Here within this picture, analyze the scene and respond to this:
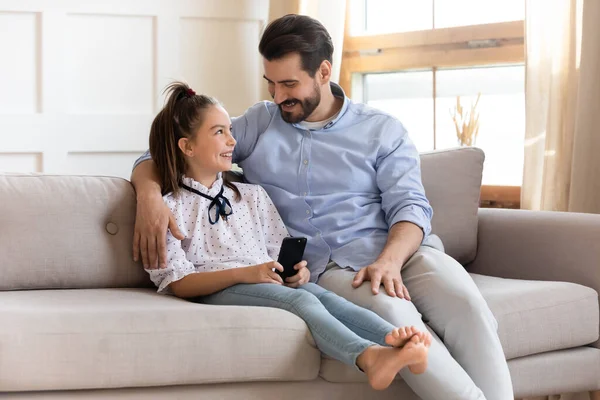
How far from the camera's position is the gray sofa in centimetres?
173

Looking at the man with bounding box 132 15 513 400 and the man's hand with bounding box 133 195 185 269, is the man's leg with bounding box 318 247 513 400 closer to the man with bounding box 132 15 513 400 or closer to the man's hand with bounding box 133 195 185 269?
the man with bounding box 132 15 513 400

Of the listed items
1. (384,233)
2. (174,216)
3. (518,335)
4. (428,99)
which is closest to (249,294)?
(174,216)

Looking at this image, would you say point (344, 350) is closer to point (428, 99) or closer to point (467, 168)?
point (467, 168)

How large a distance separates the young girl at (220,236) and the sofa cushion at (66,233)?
137mm

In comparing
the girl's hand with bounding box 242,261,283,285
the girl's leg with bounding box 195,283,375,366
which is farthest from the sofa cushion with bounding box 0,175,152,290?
the girl's hand with bounding box 242,261,283,285

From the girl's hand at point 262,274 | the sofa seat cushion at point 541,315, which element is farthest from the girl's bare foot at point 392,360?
the sofa seat cushion at point 541,315

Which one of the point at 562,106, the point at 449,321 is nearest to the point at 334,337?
the point at 449,321

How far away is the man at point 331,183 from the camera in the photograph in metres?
2.04

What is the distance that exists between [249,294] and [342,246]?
1.15 ft

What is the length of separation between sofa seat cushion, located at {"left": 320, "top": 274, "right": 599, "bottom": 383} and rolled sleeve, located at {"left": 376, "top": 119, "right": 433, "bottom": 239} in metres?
0.26

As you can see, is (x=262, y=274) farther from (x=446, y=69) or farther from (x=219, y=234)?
(x=446, y=69)

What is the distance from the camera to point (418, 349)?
164 centimetres

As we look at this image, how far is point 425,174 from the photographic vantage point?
254 centimetres

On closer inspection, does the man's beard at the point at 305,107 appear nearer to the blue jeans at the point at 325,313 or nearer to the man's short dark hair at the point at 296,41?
the man's short dark hair at the point at 296,41
